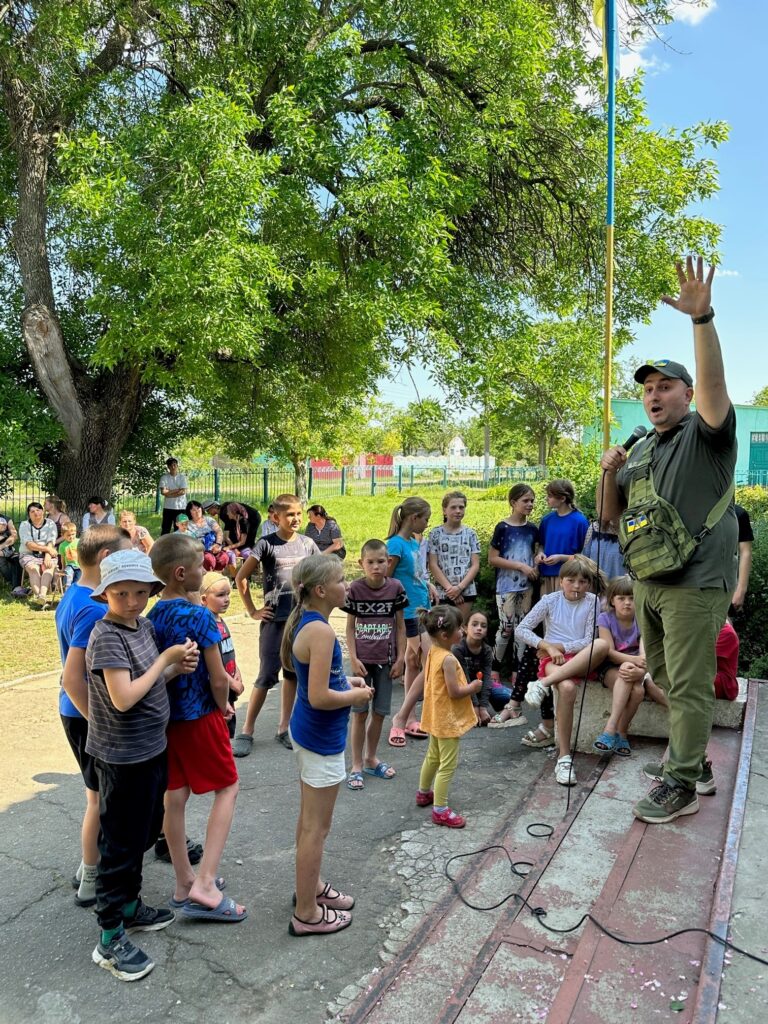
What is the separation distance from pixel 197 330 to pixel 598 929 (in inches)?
320

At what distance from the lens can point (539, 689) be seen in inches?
208

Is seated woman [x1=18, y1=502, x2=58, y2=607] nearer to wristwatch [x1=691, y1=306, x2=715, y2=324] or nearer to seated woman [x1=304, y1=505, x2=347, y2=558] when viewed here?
seated woman [x1=304, y1=505, x2=347, y2=558]

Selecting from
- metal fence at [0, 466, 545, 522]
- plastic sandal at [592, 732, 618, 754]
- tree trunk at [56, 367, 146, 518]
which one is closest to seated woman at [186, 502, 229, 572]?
tree trunk at [56, 367, 146, 518]

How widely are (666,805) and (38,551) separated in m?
9.81

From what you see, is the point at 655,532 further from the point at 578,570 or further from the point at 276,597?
the point at 276,597

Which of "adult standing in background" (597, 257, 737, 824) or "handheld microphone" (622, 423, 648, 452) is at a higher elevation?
"handheld microphone" (622, 423, 648, 452)

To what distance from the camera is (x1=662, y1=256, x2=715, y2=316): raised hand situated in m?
3.03

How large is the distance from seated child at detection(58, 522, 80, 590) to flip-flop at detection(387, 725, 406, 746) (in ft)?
21.1

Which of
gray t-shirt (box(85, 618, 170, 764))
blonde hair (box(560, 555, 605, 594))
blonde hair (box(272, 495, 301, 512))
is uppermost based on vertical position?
blonde hair (box(272, 495, 301, 512))

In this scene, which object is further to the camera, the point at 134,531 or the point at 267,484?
the point at 267,484

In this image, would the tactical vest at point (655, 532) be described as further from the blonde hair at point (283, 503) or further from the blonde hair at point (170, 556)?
the blonde hair at point (283, 503)

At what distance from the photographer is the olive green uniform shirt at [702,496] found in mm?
3449

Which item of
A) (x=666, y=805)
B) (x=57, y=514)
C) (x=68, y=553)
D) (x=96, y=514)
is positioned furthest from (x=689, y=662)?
(x=57, y=514)

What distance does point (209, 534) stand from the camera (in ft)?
41.0
